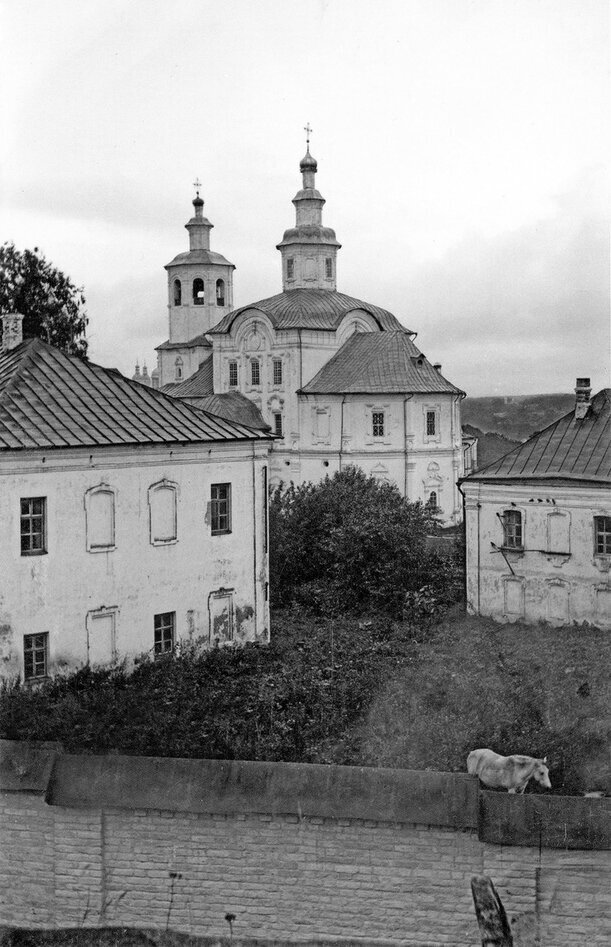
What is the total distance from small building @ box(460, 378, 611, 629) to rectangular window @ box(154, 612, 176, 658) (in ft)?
25.9

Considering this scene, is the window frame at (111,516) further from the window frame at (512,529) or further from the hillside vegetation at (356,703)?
the window frame at (512,529)

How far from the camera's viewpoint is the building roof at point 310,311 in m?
51.3

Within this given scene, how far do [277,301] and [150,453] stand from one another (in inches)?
1326

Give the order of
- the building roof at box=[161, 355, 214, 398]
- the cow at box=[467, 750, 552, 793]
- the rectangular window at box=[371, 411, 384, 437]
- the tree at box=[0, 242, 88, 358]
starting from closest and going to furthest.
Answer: the cow at box=[467, 750, 552, 793]
the tree at box=[0, 242, 88, 358]
the rectangular window at box=[371, 411, 384, 437]
the building roof at box=[161, 355, 214, 398]

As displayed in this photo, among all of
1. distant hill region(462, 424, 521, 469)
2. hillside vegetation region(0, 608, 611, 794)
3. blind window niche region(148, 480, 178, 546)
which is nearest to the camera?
hillside vegetation region(0, 608, 611, 794)

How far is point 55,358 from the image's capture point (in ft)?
72.5

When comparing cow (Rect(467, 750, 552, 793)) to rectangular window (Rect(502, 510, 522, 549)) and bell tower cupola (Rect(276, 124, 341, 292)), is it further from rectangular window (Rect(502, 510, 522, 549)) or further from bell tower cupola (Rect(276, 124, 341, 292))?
bell tower cupola (Rect(276, 124, 341, 292))

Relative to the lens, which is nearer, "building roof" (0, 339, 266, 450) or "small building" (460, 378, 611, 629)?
"building roof" (0, 339, 266, 450)

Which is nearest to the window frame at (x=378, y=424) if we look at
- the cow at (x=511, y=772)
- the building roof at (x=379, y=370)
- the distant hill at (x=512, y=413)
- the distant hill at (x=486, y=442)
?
the building roof at (x=379, y=370)

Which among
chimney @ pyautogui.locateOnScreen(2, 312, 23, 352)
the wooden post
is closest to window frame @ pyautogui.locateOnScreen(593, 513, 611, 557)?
the wooden post

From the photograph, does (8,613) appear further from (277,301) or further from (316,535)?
(277,301)

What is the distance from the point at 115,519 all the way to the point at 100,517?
1.03 feet

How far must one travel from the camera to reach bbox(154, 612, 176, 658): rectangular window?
70.7 ft

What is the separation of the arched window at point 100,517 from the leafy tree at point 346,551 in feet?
25.5
